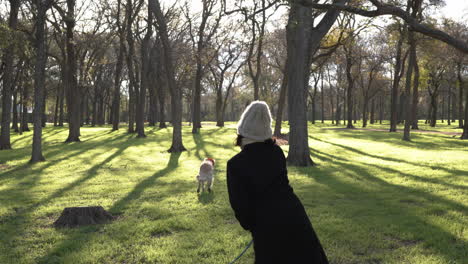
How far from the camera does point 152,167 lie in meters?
13.8

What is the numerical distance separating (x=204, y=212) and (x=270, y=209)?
4.86 meters

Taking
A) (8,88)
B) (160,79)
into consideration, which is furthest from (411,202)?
(160,79)

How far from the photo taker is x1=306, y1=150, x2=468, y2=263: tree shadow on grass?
5371 mm

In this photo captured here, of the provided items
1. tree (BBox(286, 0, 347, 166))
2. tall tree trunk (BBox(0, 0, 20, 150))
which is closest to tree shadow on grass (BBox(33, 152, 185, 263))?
tree (BBox(286, 0, 347, 166))

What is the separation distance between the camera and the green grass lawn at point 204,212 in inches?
201

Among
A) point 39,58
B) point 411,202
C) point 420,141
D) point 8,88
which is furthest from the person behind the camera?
point 420,141

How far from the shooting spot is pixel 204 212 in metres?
7.21

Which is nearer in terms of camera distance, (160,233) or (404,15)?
(160,233)

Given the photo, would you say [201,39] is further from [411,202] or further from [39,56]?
[411,202]

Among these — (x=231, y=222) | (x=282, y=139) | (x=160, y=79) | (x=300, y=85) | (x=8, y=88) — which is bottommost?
(x=231, y=222)

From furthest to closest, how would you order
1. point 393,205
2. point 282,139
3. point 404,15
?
point 282,139 < point 393,205 < point 404,15

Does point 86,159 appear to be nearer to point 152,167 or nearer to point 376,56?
point 152,167

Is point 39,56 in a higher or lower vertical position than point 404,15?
higher

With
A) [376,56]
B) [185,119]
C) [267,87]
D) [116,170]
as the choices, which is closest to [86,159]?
[116,170]
